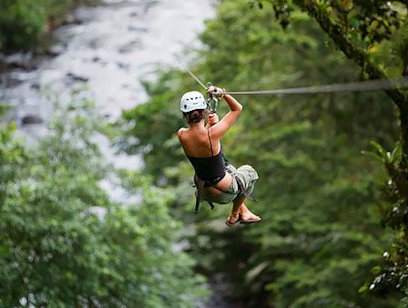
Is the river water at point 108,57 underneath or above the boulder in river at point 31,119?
underneath

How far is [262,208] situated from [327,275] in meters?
1.88

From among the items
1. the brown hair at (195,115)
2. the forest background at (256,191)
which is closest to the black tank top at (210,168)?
the brown hair at (195,115)

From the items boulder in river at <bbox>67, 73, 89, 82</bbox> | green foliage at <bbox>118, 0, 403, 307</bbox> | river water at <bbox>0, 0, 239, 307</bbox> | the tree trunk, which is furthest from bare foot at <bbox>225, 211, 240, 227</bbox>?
boulder in river at <bbox>67, 73, 89, 82</bbox>

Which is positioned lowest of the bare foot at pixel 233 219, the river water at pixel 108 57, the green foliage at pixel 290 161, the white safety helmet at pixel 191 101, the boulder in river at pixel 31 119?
the river water at pixel 108 57

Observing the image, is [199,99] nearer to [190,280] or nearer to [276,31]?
[190,280]

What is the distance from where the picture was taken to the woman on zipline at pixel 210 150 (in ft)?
13.2

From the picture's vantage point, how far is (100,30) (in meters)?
26.2

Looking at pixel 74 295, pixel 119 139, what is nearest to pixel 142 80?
pixel 119 139

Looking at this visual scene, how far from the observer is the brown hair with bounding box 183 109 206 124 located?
4.04 meters

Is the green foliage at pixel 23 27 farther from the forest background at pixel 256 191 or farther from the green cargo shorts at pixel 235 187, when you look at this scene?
the green cargo shorts at pixel 235 187

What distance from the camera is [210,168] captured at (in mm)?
4184

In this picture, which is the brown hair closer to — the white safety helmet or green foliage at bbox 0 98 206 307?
the white safety helmet

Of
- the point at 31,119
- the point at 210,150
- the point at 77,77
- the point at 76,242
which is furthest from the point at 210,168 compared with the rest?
the point at 77,77

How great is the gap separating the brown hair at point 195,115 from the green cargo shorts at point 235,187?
1.45ft
